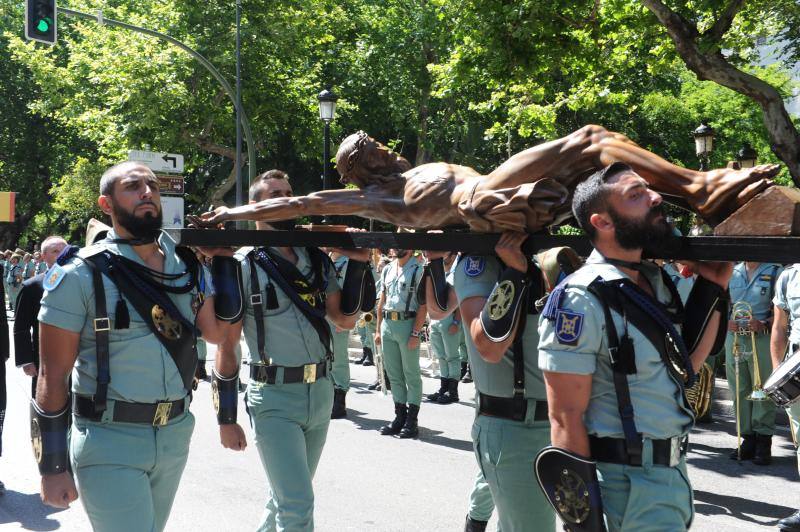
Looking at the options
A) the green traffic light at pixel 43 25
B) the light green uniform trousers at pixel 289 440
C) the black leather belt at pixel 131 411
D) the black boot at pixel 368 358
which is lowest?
the black boot at pixel 368 358

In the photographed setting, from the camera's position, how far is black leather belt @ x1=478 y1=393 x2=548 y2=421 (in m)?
3.57

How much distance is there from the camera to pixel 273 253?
4754 mm

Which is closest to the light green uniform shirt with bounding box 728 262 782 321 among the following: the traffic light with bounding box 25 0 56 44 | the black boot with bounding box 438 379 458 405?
the black boot with bounding box 438 379 458 405

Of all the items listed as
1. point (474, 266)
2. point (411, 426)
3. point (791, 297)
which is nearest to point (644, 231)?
point (474, 266)

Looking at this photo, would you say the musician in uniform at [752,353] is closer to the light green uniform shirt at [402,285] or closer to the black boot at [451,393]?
the light green uniform shirt at [402,285]

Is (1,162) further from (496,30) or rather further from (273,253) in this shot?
(273,253)

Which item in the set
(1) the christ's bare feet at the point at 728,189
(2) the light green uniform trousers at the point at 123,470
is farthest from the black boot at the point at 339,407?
(1) the christ's bare feet at the point at 728,189

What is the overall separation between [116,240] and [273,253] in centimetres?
117

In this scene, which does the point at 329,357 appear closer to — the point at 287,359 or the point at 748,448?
the point at 287,359

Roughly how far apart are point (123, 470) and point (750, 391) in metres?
6.20

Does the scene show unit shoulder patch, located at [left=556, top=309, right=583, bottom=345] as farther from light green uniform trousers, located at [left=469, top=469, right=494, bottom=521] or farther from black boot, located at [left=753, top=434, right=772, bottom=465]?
black boot, located at [left=753, top=434, right=772, bottom=465]

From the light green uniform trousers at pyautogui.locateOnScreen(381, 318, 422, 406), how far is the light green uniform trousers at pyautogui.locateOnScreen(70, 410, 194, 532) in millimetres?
5191

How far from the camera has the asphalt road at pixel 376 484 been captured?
223 inches

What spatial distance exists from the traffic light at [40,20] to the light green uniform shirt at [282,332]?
9.95m
